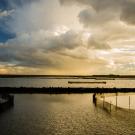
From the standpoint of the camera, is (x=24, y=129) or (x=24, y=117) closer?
(x=24, y=129)

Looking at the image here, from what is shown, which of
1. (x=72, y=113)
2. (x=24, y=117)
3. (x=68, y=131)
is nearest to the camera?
(x=68, y=131)

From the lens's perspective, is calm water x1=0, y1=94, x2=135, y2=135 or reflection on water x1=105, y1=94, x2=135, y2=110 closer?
calm water x1=0, y1=94, x2=135, y2=135

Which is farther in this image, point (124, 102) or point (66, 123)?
point (124, 102)

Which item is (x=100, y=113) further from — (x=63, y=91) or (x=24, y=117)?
(x=63, y=91)

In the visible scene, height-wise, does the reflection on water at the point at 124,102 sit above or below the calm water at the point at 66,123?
above

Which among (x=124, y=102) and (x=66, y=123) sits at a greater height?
(x=124, y=102)

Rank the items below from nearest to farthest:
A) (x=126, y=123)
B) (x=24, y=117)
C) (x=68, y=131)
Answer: (x=68, y=131), (x=126, y=123), (x=24, y=117)

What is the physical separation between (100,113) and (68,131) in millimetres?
19764

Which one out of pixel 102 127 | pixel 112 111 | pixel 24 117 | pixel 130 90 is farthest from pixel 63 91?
pixel 102 127

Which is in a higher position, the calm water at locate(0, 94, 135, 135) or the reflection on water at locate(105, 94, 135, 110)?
the reflection on water at locate(105, 94, 135, 110)

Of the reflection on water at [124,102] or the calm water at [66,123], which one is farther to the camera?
the reflection on water at [124,102]

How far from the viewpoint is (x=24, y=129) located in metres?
46.8

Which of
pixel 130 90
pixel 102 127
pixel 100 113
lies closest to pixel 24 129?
pixel 102 127

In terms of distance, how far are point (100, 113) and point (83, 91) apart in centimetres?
6669
